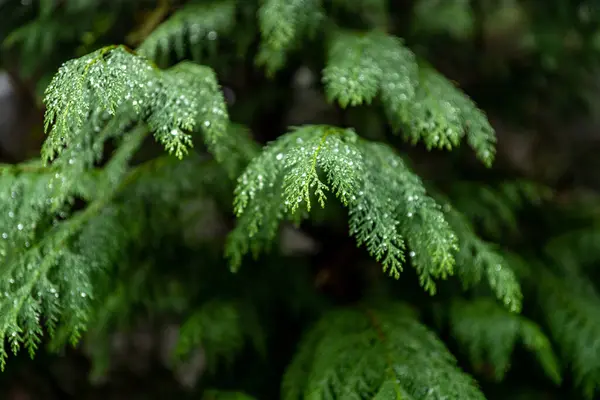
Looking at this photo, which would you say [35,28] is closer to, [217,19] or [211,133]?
[217,19]

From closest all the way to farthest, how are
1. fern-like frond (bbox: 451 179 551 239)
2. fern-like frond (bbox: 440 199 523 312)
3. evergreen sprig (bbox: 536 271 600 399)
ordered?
fern-like frond (bbox: 440 199 523 312) → evergreen sprig (bbox: 536 271 600 399) → fern-like frond (bbox: 451 179 551 239)

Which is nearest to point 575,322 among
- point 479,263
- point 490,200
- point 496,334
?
point 496,334

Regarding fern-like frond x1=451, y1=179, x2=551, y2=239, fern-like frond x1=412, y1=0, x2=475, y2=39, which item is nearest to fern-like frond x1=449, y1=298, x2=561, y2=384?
fern-like frond x1=451, y1=179, x2=551, y2=239

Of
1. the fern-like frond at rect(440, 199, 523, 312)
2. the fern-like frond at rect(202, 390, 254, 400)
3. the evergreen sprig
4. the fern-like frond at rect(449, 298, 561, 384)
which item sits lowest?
the fern-like frond at rect(202, 390, 254, 400)

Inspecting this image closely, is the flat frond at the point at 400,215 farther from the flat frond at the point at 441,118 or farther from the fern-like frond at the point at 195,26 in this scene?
the fern-like frond at the point at 195,26

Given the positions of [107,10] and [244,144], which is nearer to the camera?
[244,144]

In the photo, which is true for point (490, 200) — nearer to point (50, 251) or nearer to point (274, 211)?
point (274, 211)

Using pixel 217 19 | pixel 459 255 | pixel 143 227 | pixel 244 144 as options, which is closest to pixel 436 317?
pixel 459 255

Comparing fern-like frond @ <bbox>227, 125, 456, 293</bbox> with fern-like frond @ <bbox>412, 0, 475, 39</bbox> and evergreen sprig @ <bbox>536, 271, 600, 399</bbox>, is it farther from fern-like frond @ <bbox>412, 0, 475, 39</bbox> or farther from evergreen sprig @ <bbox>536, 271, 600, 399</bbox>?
fern-like frond @ <bbox>412, 0, 475, 39</bbox>
